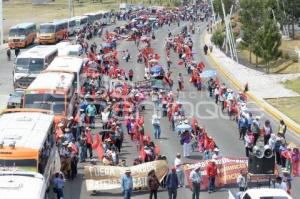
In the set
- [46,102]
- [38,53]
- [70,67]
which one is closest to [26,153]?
[46,102]

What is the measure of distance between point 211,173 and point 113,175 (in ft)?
11.2

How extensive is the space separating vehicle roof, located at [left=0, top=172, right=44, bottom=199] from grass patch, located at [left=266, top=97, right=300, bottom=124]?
22.5 m

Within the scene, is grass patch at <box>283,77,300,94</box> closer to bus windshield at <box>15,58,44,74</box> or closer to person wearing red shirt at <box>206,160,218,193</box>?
bus windshield at <box>15,58,44,74</box>

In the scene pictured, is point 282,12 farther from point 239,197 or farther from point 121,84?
point 239,197

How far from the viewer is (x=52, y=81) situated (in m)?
35.9

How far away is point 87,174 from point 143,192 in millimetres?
2086

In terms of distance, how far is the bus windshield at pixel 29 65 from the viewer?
47.3 metres

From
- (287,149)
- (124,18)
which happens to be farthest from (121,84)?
(124,18)

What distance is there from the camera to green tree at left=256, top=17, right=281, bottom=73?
197 ft

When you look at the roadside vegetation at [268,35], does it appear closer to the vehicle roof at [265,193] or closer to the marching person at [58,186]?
the marching person at [58,186]

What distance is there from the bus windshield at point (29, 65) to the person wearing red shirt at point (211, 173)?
2600 centimetres

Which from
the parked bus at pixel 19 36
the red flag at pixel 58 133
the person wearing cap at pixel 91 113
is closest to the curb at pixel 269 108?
the person wearing cap at pixel 91 113

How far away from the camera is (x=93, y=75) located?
49.3 m

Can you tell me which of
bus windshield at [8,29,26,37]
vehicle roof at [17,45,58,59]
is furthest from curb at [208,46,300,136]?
bus windshield at [8,29,26,37]
